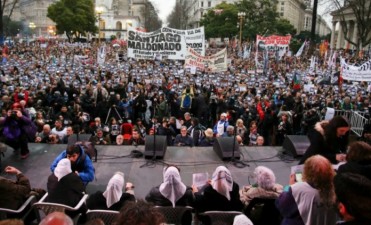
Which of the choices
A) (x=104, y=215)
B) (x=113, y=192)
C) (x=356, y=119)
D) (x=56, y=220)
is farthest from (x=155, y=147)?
(x=356, y=119)

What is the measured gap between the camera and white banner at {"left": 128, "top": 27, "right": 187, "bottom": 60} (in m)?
13.2

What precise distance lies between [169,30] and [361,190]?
1138cm

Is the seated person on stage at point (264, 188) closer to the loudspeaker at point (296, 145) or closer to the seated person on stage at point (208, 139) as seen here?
the loudspeaker at point (296, 145)

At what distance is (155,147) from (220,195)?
384 cm

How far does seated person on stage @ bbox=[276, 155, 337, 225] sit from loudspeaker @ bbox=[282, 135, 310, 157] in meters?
5.11

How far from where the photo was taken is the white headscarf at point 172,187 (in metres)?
4.78

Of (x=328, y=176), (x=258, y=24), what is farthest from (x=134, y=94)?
(x=258, y=24)

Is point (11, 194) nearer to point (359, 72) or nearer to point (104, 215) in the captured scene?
point (104, 215)

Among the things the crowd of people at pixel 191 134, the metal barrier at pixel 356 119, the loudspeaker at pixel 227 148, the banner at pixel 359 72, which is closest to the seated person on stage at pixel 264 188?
the crowd of people at pixel 191 134

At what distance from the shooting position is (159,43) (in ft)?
43.8

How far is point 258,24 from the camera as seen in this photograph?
63781 mm

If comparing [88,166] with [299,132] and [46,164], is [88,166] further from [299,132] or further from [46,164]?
[299,132]

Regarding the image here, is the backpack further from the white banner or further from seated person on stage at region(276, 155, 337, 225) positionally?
seated person on stage at region(276, 155, 337, 225)

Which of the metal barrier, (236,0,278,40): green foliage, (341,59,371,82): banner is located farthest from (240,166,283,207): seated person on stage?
(236,0,278,40): green foliage
